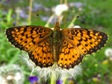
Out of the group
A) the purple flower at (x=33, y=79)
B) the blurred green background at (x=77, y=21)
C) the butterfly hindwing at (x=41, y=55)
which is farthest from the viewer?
the blurred green background at (x=77, y=21)

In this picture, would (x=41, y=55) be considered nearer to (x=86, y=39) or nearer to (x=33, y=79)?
(x=86, y=39)

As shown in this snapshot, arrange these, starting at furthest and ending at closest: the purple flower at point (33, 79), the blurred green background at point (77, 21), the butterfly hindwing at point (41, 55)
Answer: the blurred green background at point (77, 21) < the purple flower at point (33, 79) < the butterfly hindwing at point (41, 55)

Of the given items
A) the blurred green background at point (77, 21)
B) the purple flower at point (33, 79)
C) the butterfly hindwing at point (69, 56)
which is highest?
the butterfly hindwing at point (69, 56)

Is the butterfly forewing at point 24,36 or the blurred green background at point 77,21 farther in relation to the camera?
the blurred green background at point 77,21

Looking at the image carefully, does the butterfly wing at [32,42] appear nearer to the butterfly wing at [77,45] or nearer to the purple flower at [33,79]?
the butterfly wing at [77,45]

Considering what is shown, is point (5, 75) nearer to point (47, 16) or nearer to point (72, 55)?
point (72, 55)

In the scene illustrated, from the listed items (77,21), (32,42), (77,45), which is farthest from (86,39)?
(77,21)

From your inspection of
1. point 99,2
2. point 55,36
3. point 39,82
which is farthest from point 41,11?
point 55,36

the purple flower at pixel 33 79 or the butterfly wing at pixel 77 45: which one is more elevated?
the butterfly wing at pixel 77 45

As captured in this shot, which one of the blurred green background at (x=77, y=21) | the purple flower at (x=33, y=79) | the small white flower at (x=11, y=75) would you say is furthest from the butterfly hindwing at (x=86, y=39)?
the blurred green background at (x=77, y=21)
